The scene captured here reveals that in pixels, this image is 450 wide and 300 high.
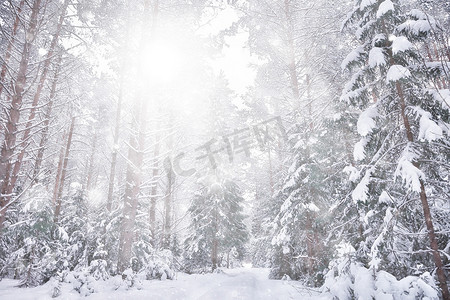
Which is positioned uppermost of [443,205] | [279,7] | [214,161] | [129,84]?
[279,7]

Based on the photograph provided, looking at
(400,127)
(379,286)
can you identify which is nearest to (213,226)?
(379,286)

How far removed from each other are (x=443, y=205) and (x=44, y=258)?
12.7 meters

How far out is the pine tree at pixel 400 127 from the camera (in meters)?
4.53

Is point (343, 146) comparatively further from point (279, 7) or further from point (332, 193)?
point (279, 7)

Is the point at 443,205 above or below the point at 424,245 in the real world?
above

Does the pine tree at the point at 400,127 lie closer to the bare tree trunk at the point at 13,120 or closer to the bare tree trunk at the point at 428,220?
the bare tree trunk at the point at 428,220

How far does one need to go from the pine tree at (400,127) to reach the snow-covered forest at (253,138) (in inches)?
1.5

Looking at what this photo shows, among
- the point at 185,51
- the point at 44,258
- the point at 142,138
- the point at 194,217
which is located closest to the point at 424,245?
the point at 142,138

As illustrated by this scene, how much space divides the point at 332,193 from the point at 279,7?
817 centimetres

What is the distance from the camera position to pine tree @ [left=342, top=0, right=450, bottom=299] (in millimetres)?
4527

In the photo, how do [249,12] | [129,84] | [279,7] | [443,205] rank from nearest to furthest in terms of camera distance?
1. [443,205]
2. [279,7]
3. [249,12]
4. [129,84]

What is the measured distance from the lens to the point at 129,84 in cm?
1418

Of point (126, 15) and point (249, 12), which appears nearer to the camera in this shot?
point (126, 15)

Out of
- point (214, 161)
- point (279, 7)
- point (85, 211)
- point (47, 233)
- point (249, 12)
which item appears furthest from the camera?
point (214, 161)
